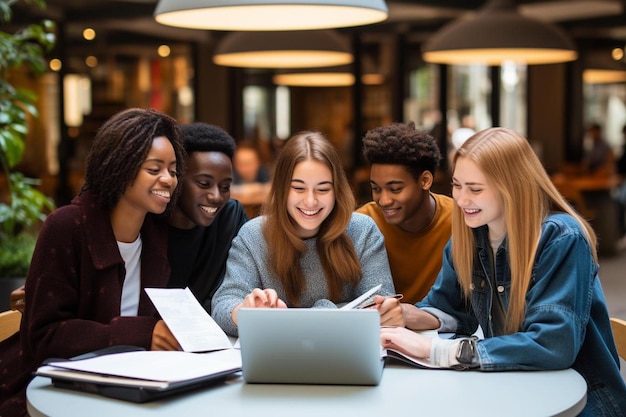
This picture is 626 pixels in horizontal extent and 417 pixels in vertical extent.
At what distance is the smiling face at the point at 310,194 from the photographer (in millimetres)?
2902

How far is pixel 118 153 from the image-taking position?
8.94 ft

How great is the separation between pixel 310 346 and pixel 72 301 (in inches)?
33.1

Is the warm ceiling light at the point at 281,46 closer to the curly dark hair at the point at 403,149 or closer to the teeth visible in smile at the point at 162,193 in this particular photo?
the curly dark hair at the point at 403,149

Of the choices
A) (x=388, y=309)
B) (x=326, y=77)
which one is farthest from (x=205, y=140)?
(x=326, y=77)

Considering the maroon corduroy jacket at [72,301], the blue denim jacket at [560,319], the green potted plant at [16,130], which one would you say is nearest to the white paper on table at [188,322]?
the maroon corduroy jacket at [72,301]

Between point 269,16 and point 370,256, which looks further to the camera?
point 269,16

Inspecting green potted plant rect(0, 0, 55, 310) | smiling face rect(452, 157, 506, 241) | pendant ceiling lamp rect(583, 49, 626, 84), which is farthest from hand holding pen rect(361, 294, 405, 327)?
pendant ceiling lamp rect(583, 49, 626, 84)

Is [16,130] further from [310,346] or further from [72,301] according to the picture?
[310,346]

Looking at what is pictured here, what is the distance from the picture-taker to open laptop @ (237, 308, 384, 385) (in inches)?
81.6

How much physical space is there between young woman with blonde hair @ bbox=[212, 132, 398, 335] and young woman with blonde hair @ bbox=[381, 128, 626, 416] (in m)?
0.47

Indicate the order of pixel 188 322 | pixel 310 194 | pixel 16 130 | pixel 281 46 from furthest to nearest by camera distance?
1. pixel 281 46
2. pixel 16 130
3. pixel 310 194
4. pixel 188 322

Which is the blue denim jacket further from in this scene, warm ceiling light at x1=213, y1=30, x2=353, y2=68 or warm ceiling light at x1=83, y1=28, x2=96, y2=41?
warm ceiling light at x1=83, y1=28, x2=96, y2=41

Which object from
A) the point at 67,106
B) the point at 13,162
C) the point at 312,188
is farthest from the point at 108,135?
the point at 67,106

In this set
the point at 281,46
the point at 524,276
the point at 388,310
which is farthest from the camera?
the point at 281,46
